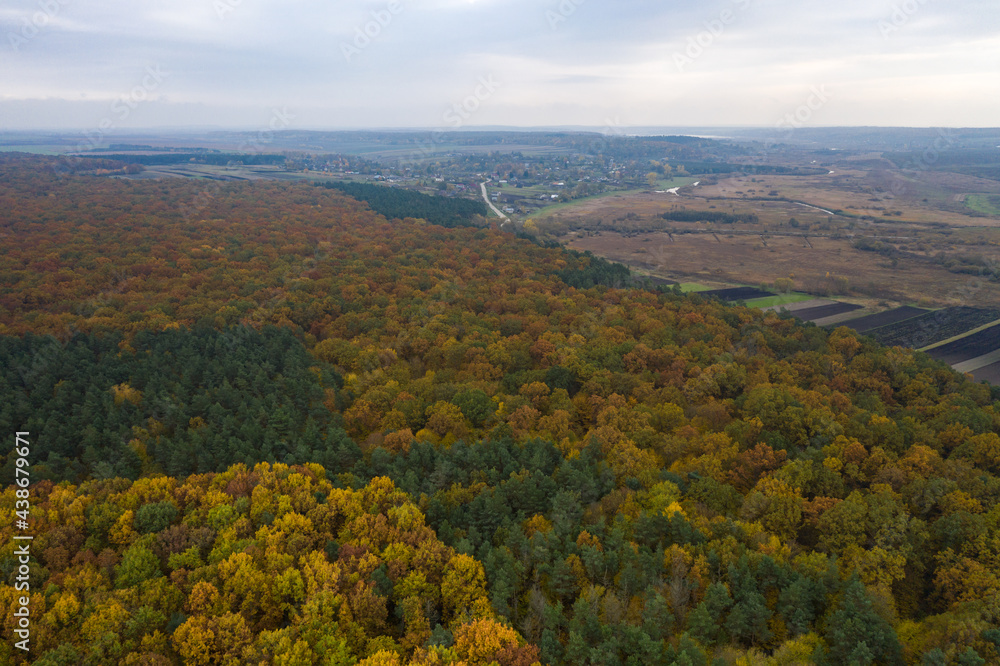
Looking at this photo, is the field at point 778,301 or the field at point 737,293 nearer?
the field at point 778,301

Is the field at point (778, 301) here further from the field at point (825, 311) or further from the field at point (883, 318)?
the field at point (883, 318)

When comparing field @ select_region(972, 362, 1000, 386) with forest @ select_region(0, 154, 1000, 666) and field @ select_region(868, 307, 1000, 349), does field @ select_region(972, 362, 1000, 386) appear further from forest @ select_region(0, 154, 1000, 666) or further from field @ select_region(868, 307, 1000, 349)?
forest @ select_region(0, 154, 1000, 666)

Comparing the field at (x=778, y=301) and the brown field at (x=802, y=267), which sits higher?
the brown field at (x=802, y=267)

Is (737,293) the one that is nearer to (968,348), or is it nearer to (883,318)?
(883,318)

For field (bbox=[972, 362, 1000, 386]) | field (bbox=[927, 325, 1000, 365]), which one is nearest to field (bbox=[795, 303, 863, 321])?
field (bbox=[927, 325, 1000, 365])

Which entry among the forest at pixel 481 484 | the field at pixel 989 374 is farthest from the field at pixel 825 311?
the forest at pixel 481 484

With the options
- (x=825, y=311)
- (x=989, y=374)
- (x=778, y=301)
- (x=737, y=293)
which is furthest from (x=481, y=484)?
(x=737, y=293)

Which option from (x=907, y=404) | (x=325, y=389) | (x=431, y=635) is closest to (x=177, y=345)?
(x=325, y=389)
